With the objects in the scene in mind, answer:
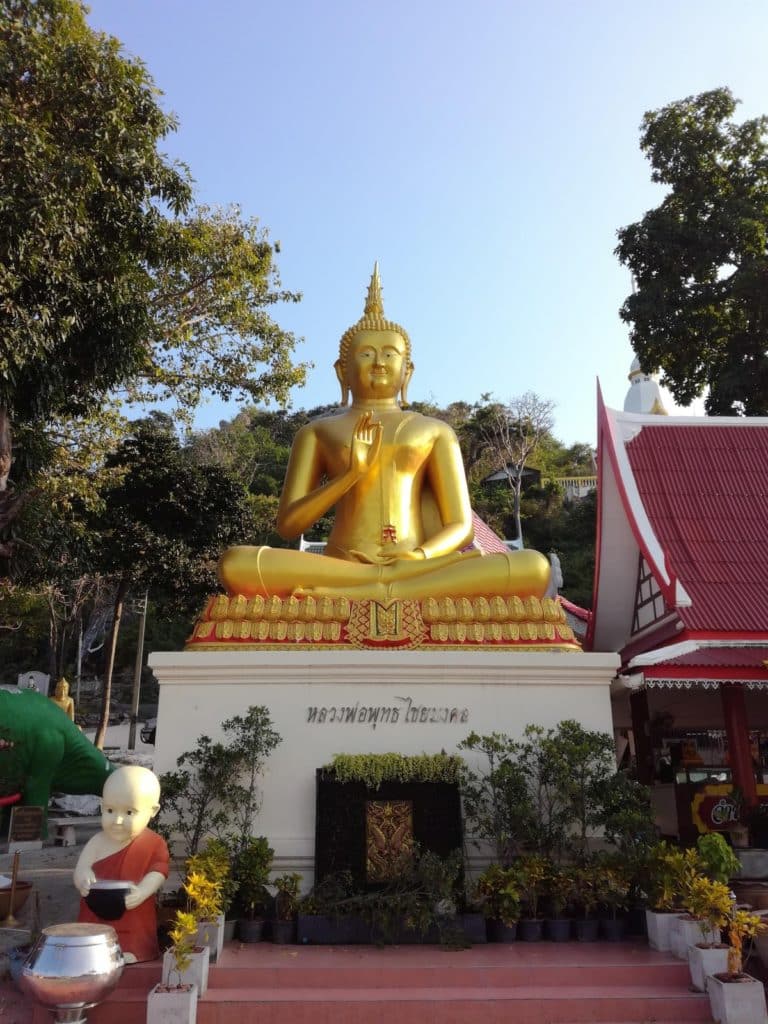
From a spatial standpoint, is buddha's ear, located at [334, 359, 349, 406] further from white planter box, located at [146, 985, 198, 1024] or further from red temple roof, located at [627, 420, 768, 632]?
white planter box, located at [146, 985, 198, 1024]

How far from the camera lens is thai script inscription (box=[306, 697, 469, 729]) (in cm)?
628

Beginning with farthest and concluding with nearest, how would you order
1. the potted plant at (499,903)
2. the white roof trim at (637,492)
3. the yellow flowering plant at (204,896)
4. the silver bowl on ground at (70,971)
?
Answer: the white roof trim at (637,492)
the potted plant at (499,903)
the yellow flowering plant at (204,896)
the silver bowl on ground at (70,971)

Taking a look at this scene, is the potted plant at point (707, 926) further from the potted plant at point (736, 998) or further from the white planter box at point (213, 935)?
the white planter box at point (213, 935)

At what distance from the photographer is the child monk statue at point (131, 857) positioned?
15.4 feet

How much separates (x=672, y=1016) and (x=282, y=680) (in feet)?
10.7

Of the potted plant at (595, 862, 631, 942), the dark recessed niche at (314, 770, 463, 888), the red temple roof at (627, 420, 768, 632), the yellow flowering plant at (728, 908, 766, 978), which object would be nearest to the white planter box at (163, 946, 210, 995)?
the dark recessed niche at (314, 770, 463, 888)

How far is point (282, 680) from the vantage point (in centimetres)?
632

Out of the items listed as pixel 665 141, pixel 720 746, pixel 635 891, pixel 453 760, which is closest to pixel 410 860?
pixel 453 760

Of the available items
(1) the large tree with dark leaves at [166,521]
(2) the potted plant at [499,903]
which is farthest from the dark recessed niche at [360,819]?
(1) the large tree with dark leaves at [166,521]

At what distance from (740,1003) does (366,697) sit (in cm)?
305

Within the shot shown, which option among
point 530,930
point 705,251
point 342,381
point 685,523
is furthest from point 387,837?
point 705,251

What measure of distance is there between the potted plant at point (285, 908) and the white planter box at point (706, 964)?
2287mm

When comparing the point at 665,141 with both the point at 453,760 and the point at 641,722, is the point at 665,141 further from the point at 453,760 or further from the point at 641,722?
the point at 453,760

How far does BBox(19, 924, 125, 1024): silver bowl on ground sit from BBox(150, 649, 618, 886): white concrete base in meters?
2.30
